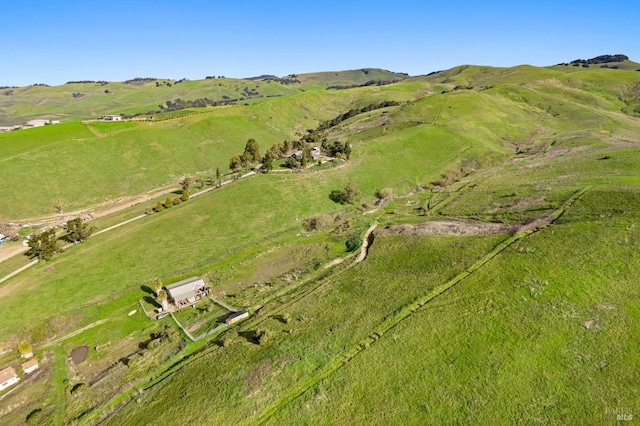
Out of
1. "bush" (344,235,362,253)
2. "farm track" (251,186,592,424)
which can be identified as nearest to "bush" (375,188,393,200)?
"bush" (344,235,362,253)

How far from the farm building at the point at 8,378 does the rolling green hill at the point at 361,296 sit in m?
2.23

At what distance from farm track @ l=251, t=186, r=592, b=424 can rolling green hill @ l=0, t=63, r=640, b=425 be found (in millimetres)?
204

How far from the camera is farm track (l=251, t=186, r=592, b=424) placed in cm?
2845

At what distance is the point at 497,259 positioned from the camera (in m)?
42.3

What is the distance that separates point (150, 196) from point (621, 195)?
351ft

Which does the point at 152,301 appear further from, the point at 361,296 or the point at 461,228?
the point at 461,228

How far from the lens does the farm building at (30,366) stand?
39156 mm

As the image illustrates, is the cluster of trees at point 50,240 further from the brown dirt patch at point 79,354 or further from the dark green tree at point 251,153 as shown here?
the dark green tree at point 251,153

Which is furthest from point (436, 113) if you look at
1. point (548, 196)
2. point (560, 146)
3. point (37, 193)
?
point (37, 193)

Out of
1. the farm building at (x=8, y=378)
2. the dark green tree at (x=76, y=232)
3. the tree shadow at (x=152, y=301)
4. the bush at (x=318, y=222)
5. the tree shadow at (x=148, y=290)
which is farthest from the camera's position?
the bush at (x=318, y=222)

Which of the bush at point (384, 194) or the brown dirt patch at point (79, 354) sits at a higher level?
the bush at point (384, 194)

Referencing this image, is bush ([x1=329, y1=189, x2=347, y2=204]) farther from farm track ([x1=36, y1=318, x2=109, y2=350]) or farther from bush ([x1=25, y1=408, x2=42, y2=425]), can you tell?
bush ([x1=25, y1=408, x2=42, y2=425])

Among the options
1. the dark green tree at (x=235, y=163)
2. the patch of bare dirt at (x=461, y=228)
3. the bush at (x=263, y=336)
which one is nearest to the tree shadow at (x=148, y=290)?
the bush at (x=263, y=336)

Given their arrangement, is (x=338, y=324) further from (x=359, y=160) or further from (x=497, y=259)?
(x=359, y=160)
